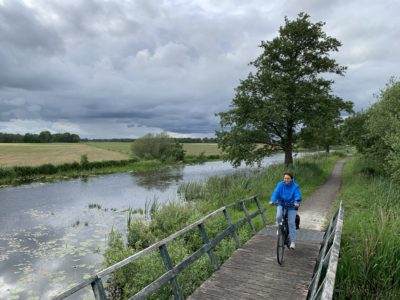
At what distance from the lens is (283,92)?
23.0m

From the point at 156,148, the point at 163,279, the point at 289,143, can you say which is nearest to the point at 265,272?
the point at 163,279

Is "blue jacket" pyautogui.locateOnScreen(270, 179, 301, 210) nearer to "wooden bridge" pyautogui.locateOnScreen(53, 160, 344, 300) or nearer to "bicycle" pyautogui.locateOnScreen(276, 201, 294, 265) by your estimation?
"bicycle" pyautogui.locateOnScreen(276, 201, 294, 265)

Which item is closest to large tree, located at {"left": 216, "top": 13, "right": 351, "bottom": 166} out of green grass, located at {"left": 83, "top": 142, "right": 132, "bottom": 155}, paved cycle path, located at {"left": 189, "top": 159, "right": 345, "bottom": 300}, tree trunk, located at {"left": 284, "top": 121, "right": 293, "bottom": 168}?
tree trunk, located at {"left": 284, "top": 121, "right": 293, "bottom": 168}

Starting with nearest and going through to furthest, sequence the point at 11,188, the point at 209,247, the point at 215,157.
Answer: the point at 209,247 < the point at 11,188 < the point at 215,157

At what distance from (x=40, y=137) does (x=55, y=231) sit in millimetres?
118569

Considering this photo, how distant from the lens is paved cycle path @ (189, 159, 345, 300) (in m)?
6.52

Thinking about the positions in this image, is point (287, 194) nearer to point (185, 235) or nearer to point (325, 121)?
point (185, 235)

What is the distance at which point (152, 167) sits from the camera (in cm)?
5328

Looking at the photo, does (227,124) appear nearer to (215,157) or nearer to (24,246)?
(24,246)

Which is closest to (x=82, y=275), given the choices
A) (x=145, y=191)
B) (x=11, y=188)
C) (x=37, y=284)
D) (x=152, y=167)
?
(x=37, y=284)

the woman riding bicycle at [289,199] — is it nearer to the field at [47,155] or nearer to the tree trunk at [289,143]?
the tree trunk at [289,143]

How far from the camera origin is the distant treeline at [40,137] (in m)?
114

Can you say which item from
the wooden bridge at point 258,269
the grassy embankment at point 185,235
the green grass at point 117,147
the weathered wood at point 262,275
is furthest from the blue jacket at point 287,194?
the green grass at point 117,147

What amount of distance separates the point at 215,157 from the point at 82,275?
66.5 m
